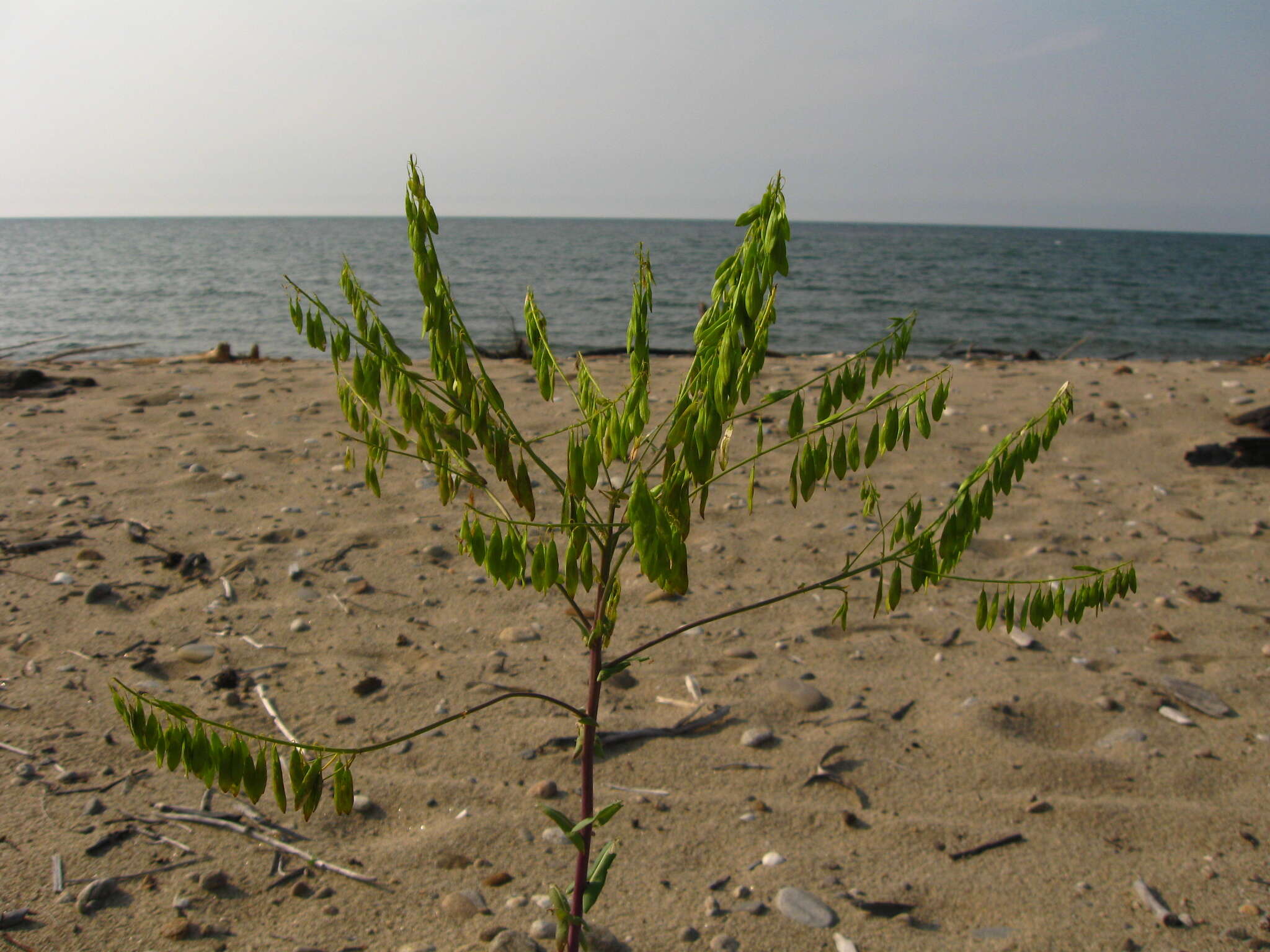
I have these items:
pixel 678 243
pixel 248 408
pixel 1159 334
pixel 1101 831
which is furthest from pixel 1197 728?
pixel 678 243

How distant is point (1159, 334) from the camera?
22.6 m

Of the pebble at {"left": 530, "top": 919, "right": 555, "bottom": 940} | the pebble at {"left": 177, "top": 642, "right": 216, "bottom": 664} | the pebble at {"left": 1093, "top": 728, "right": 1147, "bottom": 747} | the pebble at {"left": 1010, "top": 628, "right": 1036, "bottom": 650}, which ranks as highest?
the pebble at {"left": 177, "top": 642, "right": 216, "bottom": 664}

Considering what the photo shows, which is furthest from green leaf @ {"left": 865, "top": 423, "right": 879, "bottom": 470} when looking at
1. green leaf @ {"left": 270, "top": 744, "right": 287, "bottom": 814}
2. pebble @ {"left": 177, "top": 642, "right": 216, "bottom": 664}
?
pebble @ {"left": 177, "top": 642, "right": 216, "bottom": 664}

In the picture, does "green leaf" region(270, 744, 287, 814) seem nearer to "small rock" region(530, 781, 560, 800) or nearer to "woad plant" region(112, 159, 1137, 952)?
"woad plant" region(112, 159, 1137, 952)

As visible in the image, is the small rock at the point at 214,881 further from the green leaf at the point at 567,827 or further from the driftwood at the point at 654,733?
the green leaf at the point at 567,827

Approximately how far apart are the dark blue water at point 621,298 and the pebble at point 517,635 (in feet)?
8.46

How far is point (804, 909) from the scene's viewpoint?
258 cm

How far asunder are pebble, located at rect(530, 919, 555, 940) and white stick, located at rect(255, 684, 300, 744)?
128 centimetres

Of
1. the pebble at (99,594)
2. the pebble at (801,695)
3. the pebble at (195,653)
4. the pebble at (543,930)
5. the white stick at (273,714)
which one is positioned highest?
the pebble at (99,594)

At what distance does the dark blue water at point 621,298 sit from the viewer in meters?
20.0

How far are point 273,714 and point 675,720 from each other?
1.64 meters

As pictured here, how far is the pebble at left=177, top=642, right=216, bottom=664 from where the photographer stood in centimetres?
380

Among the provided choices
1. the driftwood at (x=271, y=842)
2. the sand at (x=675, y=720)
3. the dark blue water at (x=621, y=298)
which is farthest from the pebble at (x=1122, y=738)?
the dark blue water at (x=621, y=298)

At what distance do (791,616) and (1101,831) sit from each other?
1.77m
